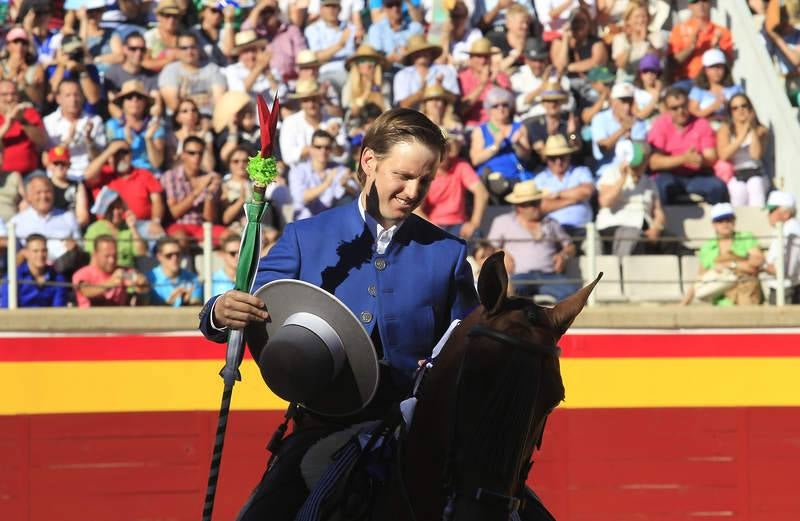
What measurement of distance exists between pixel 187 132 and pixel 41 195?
86 centimetres

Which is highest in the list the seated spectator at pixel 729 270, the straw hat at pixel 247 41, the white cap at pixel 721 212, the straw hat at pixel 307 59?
the straw hat at pixel 247 41

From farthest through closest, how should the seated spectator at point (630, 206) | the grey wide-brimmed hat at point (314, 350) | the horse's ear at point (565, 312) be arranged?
1. the seated spectator at point (630, 206)
2. the grey wide-brimmed hat at point (314, 350)
3. the horse's ear at point (565, 312)

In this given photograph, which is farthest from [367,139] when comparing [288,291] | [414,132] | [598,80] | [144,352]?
[598,80]

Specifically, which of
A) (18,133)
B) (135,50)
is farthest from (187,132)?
(18,133)

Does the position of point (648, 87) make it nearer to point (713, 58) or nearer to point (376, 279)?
point (713, 58)

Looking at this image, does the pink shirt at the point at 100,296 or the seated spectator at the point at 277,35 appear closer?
the pink shirt at the point at 100,296

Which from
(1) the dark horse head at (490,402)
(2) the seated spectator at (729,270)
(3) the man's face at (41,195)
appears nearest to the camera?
(1) the dark horse head at (490,402)

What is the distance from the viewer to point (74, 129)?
24.3 ft

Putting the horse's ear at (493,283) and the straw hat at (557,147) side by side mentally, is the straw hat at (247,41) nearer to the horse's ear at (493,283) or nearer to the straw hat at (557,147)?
the straw hat at (557,147)

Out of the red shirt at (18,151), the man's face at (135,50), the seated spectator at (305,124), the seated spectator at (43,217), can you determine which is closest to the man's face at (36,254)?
the seated spectator at (43,217)

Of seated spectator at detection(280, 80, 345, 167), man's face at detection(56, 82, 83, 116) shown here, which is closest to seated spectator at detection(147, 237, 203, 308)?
seated spectator at detection(280, 80, 345, 167)

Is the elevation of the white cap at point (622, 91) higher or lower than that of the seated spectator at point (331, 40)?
lower

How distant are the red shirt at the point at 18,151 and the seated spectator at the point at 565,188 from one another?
2584mm

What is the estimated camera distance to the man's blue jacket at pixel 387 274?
309cm
